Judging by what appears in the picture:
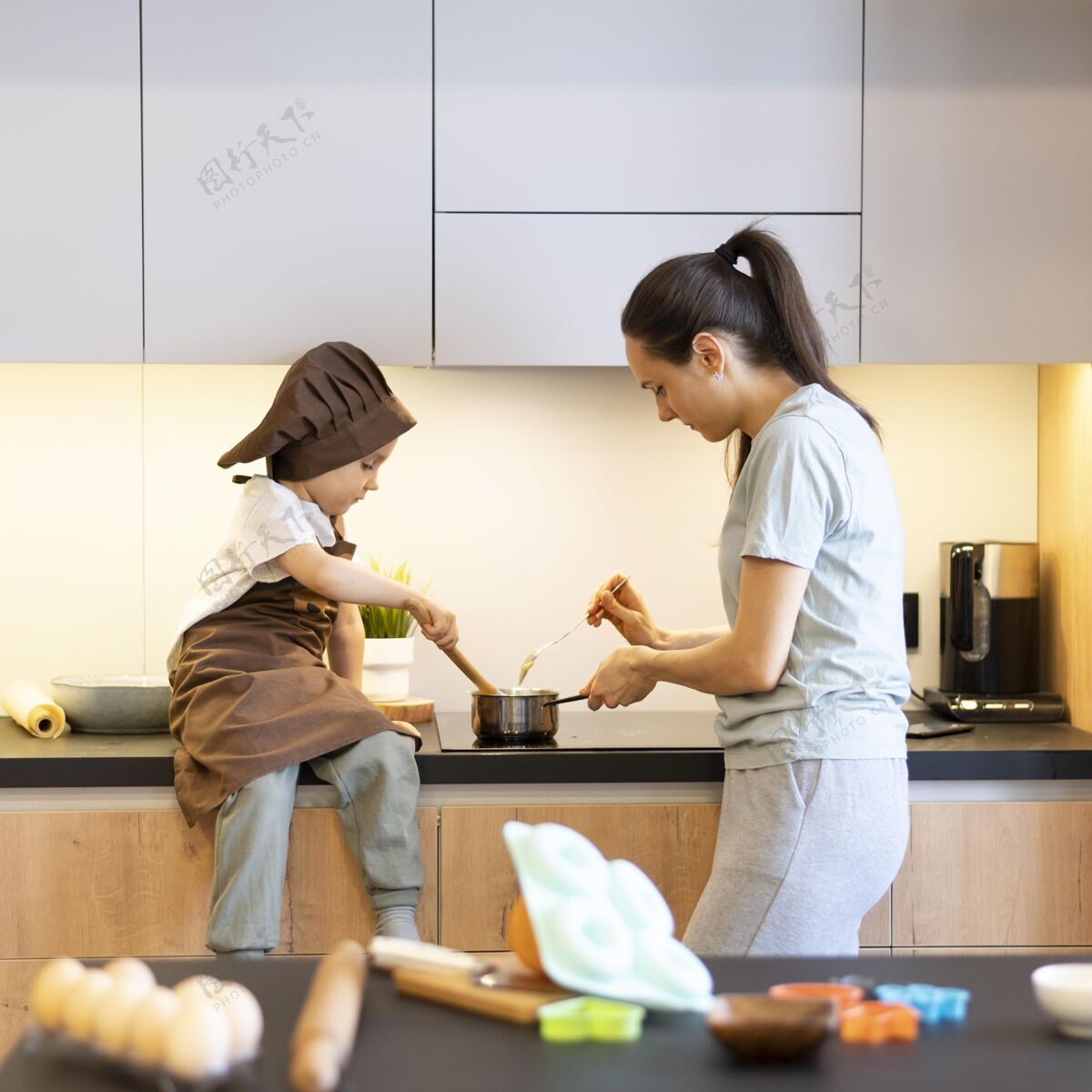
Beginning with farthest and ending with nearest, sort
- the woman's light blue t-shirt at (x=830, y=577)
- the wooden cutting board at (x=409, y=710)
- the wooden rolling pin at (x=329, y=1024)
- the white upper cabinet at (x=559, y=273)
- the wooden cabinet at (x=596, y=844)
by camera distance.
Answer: the wooden cutting board at (x=409, y=710), the white upper cabinet at (x=559, y=273), the wooden cabinet at (x=596, y=844), the woman's light blue t-shirt at (x=830, y=577), the wooden rolling pin at (x=329, y=1024)

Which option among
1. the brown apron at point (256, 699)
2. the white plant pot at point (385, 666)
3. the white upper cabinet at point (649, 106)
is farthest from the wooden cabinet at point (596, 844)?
the white upper cabinet at point (649, 106)

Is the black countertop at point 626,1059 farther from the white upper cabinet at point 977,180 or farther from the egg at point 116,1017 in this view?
the white upper cabinet at point 977,180

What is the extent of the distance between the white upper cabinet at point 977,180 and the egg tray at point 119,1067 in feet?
5.45

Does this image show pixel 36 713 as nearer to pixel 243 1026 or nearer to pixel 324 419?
pixel 324 419

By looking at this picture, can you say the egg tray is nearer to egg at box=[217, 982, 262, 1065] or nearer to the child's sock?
egg at box=[217, 982, 262, 1065]

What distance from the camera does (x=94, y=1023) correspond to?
0.72 meters

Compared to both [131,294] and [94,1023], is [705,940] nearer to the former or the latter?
[94,1023]

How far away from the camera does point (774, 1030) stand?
0.74 m

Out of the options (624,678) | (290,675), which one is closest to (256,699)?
(290,675)

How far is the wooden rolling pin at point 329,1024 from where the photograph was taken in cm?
66

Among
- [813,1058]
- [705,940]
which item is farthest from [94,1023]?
[705,940]

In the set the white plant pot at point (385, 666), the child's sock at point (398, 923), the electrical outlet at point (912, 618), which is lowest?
the child's sock at point (398, 923)

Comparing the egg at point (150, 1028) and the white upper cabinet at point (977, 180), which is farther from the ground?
the white upper cabinet at point (977, 180)

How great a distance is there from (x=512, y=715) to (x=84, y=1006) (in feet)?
4.20
